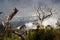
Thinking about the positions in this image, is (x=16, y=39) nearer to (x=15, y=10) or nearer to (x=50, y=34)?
(x=50, y=34)

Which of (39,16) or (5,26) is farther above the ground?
(39,16)

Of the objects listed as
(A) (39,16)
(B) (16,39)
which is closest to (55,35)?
(B) (16,39)

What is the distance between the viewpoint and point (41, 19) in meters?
37.5

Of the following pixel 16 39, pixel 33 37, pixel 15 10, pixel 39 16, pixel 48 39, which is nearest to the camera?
pixel 15 10

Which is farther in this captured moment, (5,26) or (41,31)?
(41,31)

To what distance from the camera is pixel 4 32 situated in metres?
9.00

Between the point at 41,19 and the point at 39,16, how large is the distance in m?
0.76

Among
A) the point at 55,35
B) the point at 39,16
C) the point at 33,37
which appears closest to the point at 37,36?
the point at 33,37

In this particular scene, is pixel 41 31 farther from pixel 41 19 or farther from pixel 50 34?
pixel 41 19

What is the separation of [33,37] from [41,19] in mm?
9868

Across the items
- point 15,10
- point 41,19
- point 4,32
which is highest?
point 41,19

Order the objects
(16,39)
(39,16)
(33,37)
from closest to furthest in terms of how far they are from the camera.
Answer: (16,39) < (33,37) < (39,16)

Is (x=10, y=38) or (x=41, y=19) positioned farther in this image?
(x=41, y=19)

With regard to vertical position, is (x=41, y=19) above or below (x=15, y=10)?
above
